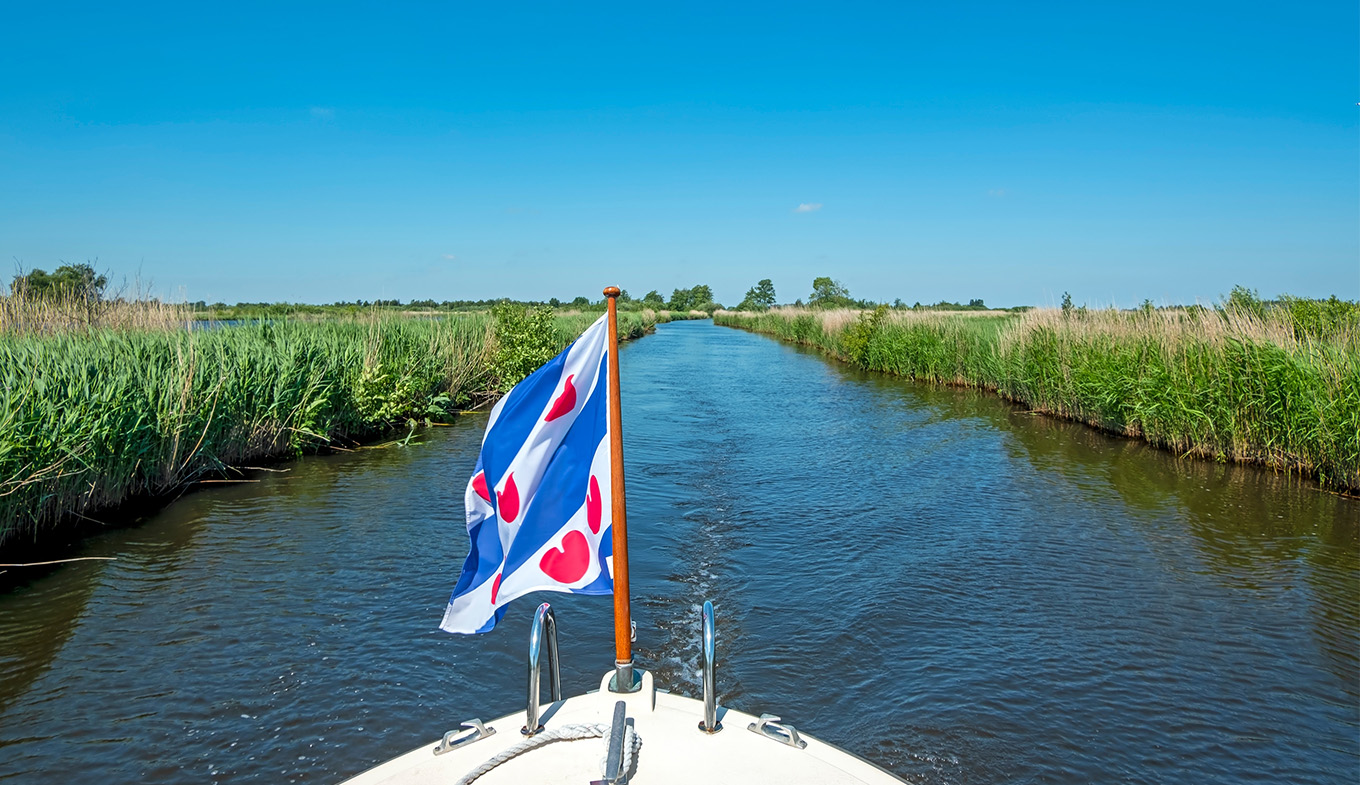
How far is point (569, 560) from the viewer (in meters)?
3.55

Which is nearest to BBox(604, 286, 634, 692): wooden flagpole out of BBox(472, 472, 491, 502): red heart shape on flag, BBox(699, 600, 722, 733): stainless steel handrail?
BBox(699, 600, 722, 733): stainless steel handrail

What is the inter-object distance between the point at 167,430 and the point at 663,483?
652cm

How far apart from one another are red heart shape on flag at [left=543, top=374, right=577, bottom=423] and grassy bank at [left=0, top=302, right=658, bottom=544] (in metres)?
6.11

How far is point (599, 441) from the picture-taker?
361cm

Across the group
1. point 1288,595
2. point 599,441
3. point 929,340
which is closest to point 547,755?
point 599,441

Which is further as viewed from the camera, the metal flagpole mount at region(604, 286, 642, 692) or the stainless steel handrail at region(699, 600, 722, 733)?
the metal flagpole mount at region(604, 286, 642, 692)

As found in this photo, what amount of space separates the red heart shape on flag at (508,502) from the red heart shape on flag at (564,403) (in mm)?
318

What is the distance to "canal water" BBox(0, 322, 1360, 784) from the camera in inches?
184

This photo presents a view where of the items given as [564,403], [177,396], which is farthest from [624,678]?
[177,396]

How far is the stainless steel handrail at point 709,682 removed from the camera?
9.92ft

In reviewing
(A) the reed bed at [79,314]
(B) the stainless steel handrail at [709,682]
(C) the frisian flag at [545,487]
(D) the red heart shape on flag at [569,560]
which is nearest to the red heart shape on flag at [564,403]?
(C) the frisian flag at [545,487]

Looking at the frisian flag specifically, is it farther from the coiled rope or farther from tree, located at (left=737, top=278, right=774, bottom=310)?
tree, located at (left=737, top=278, right=774, bottom=310)

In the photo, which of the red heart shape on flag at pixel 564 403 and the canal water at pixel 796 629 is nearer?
the red heart shape on flag at pixel 564 403

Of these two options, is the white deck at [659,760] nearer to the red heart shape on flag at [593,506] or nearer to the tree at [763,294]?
the red heart shape on flag at [593,506]
